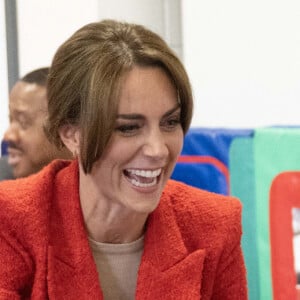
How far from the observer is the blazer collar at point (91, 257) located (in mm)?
999

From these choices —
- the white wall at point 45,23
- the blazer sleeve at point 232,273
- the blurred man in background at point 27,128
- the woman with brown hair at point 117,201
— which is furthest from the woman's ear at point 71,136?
the white wall at point 45,23

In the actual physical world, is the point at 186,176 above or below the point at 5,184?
below

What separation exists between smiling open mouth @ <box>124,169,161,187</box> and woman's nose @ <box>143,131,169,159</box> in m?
0.03

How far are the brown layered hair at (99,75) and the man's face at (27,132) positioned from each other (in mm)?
614

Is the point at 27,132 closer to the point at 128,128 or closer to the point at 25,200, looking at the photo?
the point at 25,200

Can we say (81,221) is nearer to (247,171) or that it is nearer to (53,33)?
(247,171)

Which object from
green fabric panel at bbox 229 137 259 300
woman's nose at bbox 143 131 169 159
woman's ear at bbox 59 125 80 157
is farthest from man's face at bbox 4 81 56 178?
woman's nose at bbox 143 131 169 159

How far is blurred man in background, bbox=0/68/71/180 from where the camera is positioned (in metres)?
1.57

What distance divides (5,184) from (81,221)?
137 millimetres

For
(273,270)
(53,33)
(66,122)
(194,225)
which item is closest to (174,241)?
(194,225)

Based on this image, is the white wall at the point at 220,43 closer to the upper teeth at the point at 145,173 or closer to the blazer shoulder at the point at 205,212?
the blazer shoulder at the point at 205,212

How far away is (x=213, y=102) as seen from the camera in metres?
2.19

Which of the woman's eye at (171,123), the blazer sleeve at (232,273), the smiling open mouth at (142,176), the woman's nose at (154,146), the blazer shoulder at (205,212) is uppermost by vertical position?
the woman's eye at (171,123)

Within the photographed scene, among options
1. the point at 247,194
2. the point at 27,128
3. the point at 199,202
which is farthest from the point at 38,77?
the point at 199,202
